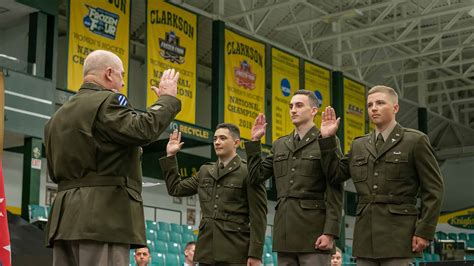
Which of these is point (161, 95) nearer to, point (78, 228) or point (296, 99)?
point (78, 228)

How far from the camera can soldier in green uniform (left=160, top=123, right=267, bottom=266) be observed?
6.46 m

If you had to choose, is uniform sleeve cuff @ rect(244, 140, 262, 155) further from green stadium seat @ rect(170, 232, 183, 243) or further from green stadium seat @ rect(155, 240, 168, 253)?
green stadium seat @ rect(170, 232, 183, 243)

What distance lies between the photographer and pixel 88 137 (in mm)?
4473

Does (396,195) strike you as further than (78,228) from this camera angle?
Yes

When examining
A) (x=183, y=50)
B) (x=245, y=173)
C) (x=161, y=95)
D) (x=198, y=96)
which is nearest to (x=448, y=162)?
(x=198, y=96)

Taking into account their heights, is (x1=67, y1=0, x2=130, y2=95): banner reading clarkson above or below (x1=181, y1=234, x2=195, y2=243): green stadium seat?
above

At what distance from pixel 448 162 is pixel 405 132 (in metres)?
29.5

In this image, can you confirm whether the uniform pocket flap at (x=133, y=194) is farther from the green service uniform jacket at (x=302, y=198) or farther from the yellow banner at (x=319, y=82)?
Answer: the yellow banner at (x=319, y=82)

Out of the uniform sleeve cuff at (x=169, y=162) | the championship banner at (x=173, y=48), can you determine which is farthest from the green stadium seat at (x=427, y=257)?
the uniform sleeve cuff at (x=169, y=162)

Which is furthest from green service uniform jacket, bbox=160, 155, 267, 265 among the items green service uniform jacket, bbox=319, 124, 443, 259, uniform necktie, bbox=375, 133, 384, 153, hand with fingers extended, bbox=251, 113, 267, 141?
uniform necktie, bbox=375, 133, 384, 153

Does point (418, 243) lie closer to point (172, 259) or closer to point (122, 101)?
point (122, 101)

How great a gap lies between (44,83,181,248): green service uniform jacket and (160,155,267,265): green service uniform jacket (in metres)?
1.97

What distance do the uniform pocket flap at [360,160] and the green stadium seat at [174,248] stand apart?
12301mm

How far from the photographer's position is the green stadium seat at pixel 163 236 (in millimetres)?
18203
